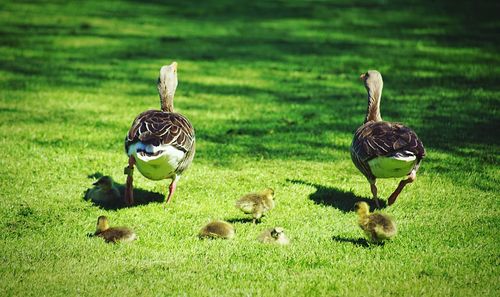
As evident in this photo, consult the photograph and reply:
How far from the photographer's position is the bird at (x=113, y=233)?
672 centimetres

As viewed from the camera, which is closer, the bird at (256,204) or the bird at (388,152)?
the bird at (256,204)

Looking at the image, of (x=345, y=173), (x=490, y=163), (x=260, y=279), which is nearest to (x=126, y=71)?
(x=345, y=173)

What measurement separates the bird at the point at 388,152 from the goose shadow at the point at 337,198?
0.32m

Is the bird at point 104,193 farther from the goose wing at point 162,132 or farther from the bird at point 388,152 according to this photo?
the bird at point 388,152

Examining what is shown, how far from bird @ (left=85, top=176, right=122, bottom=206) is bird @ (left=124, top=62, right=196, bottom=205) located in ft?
0.58

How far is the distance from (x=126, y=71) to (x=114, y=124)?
16.9ft

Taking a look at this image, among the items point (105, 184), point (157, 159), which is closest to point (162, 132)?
point (157, 159)

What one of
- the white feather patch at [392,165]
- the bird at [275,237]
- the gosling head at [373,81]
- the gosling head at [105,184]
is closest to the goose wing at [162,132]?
the gosling head at [105,184]

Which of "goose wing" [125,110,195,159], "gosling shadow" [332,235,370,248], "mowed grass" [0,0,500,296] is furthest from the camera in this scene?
"goose wing" [125,110,195,159]

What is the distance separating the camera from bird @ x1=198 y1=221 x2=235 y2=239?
6816 millimetres

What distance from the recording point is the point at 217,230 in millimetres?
6816

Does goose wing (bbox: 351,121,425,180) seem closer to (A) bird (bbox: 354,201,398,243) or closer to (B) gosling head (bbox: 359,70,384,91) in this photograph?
(A) bird (bbox: 354,201,398,243)

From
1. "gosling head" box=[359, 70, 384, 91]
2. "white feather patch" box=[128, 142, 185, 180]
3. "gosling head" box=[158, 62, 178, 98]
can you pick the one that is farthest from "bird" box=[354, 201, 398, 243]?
"gosling head" box=[158, 62, 178, 98]

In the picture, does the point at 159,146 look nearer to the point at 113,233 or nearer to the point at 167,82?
the point at 113,233
